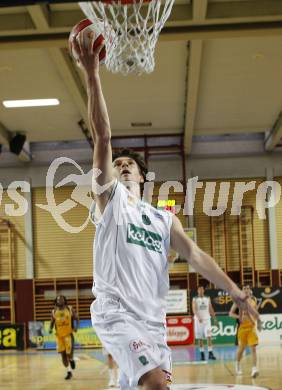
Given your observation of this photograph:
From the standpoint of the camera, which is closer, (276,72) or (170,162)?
(276,72)

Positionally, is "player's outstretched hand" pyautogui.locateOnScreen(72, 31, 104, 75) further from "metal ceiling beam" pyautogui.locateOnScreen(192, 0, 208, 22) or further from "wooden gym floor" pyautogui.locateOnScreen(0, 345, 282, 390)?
"wooden gym floor" pyautogui.locateOnScreen(0, 345, 282, 390)

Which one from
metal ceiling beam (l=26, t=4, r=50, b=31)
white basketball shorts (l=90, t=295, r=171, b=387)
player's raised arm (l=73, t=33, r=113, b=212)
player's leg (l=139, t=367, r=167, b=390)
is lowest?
player's leg (l=139, t=367, r=167, b=390)

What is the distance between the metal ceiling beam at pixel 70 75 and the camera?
44.0ft

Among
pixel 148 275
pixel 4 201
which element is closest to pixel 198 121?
pixel 4 201

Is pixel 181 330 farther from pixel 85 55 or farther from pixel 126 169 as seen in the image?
pixel 85 55

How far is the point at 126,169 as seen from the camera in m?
4.46

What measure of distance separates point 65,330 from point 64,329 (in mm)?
34

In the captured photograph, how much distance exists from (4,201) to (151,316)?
20.6 metres

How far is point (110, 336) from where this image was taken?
3996 millimetres

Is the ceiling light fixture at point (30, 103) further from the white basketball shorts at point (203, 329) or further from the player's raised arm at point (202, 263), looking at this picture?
the player's raised arm at point (202, 263)

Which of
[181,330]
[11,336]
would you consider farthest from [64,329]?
[11,336]

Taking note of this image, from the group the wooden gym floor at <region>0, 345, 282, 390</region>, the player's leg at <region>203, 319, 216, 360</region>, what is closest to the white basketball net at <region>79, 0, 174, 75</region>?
the wooden gym floor at <region>0, 345, 282, 390</region>

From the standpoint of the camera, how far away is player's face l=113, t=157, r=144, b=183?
4469mm

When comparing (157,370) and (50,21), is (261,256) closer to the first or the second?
(50,21)
